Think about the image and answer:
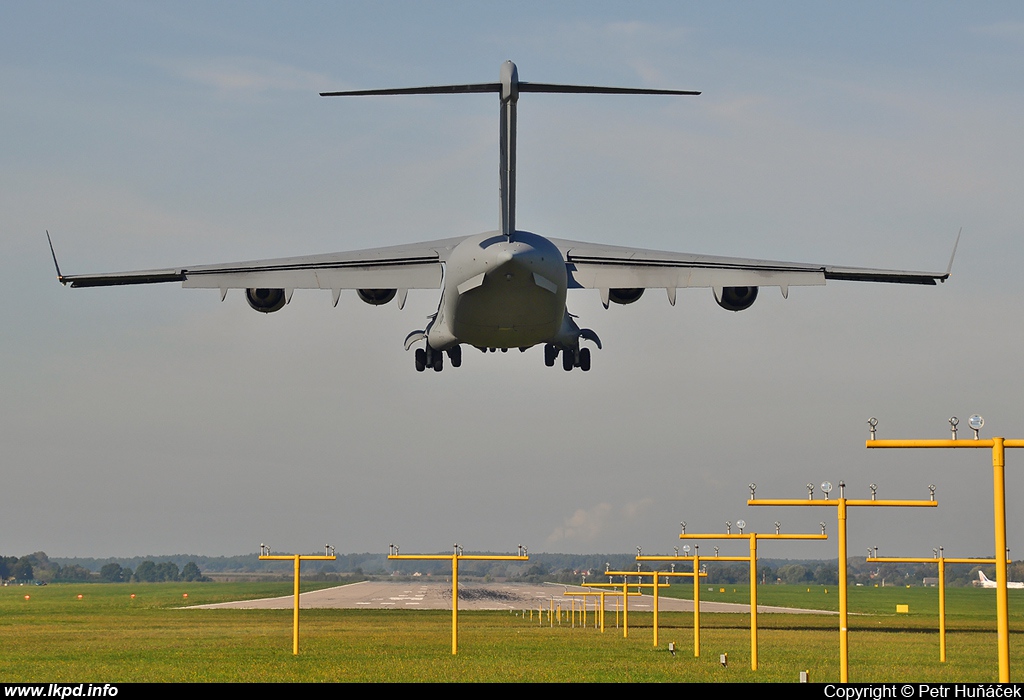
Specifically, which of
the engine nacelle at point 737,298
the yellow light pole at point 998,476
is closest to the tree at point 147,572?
the engine nacelle at point 737,298

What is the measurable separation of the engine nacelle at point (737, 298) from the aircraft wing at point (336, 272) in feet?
21.9

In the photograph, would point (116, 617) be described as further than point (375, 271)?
Yes

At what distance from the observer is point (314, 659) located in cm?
3216

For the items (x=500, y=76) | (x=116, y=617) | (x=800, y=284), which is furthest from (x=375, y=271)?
(x=116, y=617)

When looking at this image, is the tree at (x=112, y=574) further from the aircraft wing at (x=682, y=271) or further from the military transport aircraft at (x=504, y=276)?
the aircraft wing at (x=682, y=271)

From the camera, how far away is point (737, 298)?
30656 mm

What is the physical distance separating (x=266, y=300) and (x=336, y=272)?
2.83 m

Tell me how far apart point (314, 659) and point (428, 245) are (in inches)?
434

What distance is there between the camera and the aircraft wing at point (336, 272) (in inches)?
1145

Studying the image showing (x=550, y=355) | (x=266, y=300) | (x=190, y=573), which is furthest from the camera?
(x=190, y=573)

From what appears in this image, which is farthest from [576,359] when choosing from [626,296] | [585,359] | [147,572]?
[147,572]

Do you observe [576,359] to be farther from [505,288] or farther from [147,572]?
[147,572]

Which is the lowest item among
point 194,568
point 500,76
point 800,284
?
point 194,568
